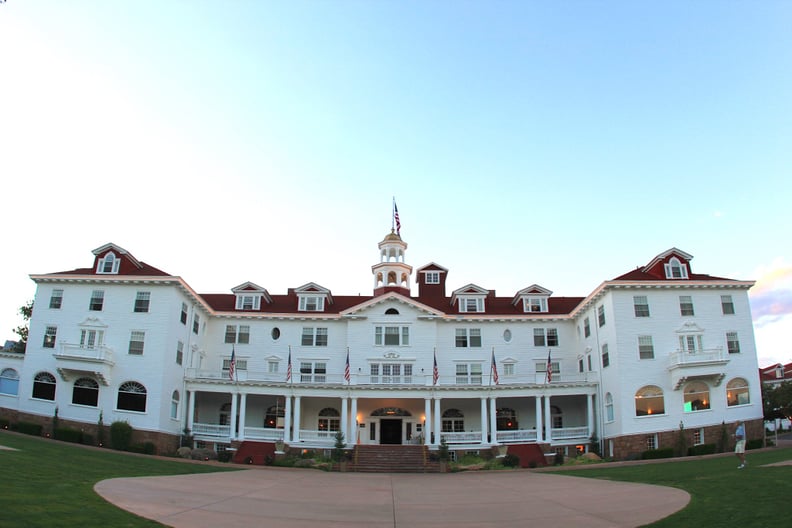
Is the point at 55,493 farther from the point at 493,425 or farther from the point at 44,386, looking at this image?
the point at 493,425

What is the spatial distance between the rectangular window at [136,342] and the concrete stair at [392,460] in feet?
53.1

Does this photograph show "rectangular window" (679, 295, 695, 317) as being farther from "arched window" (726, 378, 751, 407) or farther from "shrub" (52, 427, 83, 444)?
"shrub" (52, 427, 83, 444)

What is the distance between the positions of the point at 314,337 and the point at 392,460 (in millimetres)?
13511

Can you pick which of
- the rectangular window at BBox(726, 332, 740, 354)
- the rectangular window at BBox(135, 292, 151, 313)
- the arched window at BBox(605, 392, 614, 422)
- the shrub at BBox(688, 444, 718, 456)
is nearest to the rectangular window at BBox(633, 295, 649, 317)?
the rectangular window at BBox(726, 332, 740, 354)

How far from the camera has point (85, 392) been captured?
42.0 meters

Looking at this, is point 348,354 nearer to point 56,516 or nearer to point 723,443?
point 723,443

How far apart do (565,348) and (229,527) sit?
40468mm

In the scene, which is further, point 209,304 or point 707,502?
point 209,304

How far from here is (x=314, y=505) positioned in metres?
20.3

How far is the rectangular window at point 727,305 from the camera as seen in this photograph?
144 ft

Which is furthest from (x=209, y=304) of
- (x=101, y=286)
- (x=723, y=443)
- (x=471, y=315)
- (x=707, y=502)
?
(x=707, y=502)

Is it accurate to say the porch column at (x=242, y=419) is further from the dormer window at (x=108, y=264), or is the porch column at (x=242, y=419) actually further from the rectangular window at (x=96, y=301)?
the dormer window at (x=108, y=264)

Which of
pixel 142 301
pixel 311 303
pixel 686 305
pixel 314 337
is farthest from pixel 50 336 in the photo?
pixel 686 305

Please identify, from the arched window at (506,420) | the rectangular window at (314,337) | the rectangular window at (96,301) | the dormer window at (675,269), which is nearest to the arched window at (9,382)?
the rectangular window at (96,301)
